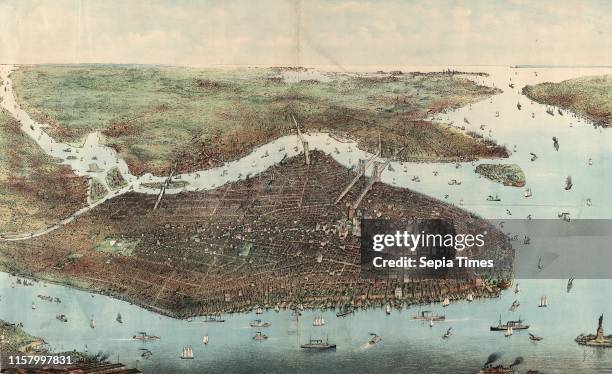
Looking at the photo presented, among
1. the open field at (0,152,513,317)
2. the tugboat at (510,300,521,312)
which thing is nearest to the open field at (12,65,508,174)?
the open field at (0,152,513,317)

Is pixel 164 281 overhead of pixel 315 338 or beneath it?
overhead

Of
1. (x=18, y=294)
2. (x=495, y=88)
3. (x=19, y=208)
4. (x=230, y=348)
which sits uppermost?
(x=495, y=88)

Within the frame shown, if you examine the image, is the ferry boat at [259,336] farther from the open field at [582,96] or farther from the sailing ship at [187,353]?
the open field at [582,96]

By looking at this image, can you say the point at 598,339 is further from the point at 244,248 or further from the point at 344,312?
the point at 244,248

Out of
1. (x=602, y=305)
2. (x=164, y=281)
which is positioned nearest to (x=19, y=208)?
(x=164, y=281)

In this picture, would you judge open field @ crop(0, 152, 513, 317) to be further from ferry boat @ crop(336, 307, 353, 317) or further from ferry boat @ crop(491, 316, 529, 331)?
ferry boat @ crop(491, 316, 529, 331)

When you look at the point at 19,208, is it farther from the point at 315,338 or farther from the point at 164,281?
the point at 315,338

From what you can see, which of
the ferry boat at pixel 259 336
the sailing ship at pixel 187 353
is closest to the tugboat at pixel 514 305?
the ferry boat at pixel 259 336
